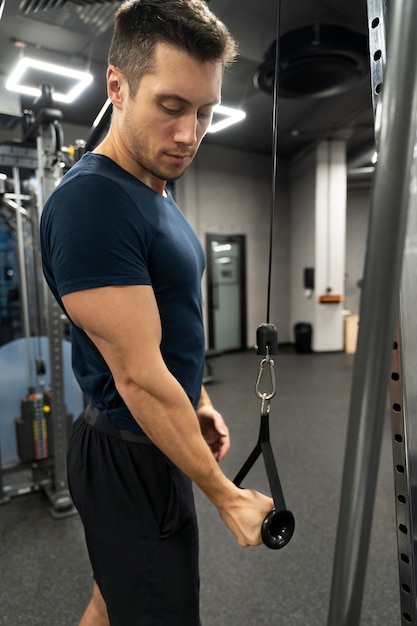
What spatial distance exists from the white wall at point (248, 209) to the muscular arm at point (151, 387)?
5.88 m

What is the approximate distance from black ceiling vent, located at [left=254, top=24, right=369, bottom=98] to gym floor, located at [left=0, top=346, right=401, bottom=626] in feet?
10.2

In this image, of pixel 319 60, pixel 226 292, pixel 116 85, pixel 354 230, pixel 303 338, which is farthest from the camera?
pixel 354 230

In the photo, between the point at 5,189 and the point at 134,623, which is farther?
the point at 5,189

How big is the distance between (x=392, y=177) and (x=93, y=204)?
0.49 meters

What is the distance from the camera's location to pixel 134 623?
2.85ft

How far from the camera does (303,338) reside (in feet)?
21.9

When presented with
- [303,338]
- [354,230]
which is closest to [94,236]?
[303,338]

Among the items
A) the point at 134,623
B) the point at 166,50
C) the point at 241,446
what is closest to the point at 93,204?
the point at 166,50

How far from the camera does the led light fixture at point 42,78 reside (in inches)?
123

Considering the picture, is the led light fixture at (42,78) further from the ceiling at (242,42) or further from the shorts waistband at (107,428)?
the shorts waistband at (107,428)

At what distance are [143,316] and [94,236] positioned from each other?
5.9 inches

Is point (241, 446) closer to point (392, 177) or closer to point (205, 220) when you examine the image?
point (392, 177)

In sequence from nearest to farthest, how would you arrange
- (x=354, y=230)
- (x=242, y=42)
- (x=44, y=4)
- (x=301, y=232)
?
(x=44, y=4), (x=242, y=42), (x=301, y=232), (x=354, y=230)

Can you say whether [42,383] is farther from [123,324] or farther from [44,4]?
[44,4]
